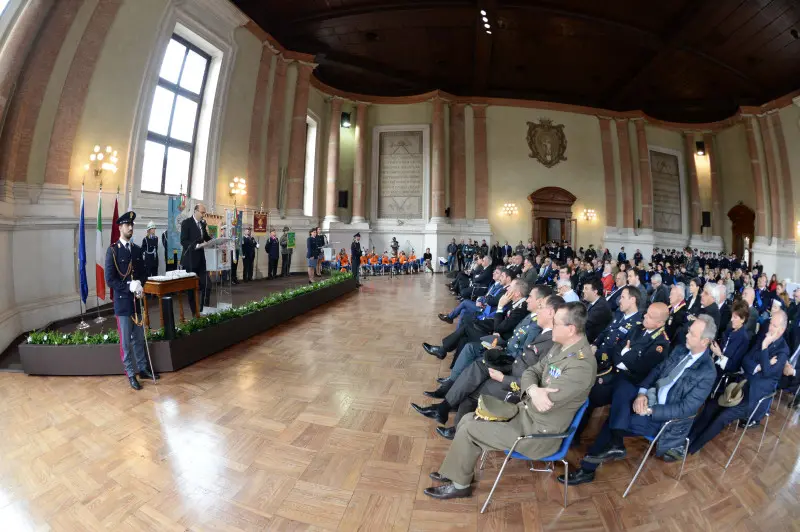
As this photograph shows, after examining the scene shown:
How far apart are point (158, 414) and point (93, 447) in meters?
0.54

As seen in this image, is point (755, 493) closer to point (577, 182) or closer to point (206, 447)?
point (206, 447)

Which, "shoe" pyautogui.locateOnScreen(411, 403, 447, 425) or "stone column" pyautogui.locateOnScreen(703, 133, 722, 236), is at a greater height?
"stone column" pyautogui.locateOnScreen(703, 133, 722, 236)

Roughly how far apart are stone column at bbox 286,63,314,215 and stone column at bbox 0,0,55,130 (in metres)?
7.76

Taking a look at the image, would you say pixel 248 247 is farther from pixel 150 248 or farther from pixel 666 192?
pixel 666 192

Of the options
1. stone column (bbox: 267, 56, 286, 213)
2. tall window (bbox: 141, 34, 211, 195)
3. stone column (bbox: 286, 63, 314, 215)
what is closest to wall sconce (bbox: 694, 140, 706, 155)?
stone column (bbox: 286, 63, 314, 215)

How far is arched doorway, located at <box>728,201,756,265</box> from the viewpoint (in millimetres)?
18672

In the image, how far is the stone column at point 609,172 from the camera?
18359mm

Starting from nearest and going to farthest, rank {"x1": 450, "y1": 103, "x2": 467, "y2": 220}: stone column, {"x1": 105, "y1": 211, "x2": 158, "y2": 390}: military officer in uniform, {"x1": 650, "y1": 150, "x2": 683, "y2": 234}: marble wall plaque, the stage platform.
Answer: {"x1": 105, "y1": 211, "x2": 158, "y2": 390}: military officer in uniform, the stage platform, {"x1": 450, "y1": 103, "x2": 467, "y2": 220}: stone column, {"x1": 650, "y1": 150, "x2": 683, "y2": 234}: marble wall plaque

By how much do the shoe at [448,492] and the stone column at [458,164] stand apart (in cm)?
1566

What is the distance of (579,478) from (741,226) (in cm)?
2372

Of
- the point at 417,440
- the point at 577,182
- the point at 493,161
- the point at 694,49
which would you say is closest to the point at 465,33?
the point at 493,161

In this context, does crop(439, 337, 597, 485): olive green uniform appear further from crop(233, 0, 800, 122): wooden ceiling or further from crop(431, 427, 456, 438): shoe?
crop(233, 0, 800, 122): wooden ceiling

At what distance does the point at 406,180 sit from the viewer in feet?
57.5

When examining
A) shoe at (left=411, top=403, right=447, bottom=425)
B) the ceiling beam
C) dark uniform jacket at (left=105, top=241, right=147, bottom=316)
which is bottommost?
shoe at (left=411, top=403, right=447, bottom=425)
